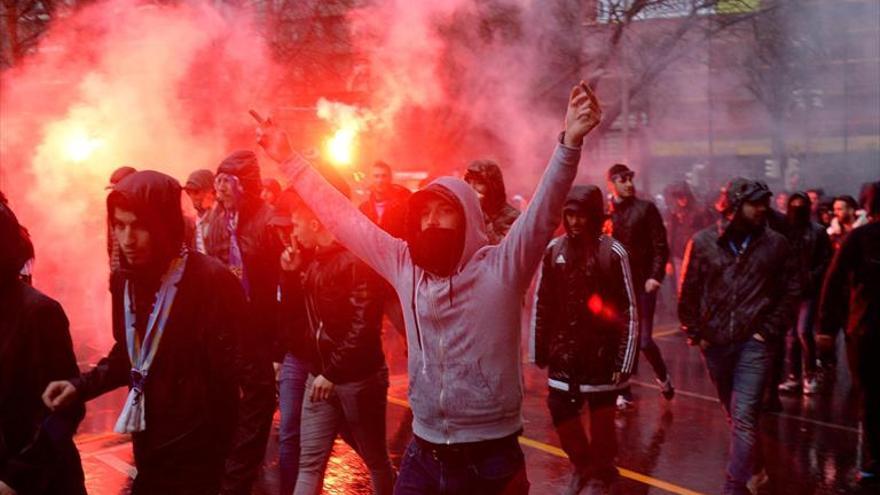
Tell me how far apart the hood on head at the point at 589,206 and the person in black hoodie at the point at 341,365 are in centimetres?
115

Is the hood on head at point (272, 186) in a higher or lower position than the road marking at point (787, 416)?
higher

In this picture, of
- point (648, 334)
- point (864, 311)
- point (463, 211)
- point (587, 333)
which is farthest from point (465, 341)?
point (648, 334)

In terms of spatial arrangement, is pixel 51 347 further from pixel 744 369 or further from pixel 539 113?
pixel 539 113

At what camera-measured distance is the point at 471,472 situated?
2785 millimetres

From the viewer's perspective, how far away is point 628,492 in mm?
5016

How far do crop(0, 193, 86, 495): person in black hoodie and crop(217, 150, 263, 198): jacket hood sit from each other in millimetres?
2420

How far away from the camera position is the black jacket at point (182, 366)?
276 cm

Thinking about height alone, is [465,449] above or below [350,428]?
above

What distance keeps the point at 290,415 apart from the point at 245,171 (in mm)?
1615

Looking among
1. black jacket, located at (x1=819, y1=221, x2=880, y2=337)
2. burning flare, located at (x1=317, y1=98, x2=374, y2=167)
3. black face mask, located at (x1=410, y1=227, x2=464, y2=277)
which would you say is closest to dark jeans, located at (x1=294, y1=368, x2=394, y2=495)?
black face mask, located at (x1=410, y1=227, x2=464, y2=277)

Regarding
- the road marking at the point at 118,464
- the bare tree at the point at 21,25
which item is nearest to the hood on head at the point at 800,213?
the road marking at the point at 118,464

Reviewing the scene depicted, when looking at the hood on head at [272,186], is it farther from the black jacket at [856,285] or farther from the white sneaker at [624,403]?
the black jacket at [856,285]

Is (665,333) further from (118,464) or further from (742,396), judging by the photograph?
(118,464)

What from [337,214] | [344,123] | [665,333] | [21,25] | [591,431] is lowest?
[665,333]
